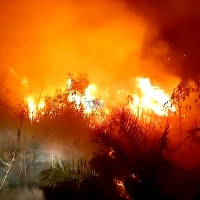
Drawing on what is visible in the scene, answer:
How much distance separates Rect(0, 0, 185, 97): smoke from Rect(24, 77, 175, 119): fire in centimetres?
65

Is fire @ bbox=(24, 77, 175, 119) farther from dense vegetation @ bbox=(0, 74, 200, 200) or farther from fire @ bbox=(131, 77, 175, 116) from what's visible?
dense vegetation @ bbox=(0, 74, 200, 200)

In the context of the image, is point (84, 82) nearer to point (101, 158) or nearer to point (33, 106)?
point (33, 106)

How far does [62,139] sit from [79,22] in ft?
17.4

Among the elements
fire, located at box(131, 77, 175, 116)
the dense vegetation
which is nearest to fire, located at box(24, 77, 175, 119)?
fire, located at box(131, 77, 175, 116)

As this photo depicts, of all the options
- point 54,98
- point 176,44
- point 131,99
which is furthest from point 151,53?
point 54,98

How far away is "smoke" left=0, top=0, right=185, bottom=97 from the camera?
55.5 ft

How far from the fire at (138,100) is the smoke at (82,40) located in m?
0.65

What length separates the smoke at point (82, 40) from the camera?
16.9 metres

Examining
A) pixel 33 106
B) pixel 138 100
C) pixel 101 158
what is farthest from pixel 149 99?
pixel 33 106

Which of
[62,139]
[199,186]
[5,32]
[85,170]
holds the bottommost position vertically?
[85,170]

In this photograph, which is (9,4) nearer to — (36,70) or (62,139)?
(36,70)

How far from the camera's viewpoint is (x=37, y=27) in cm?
1725

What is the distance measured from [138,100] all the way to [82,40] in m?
3.58

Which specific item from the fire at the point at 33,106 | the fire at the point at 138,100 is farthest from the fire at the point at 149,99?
the fire at the point at 33,106
